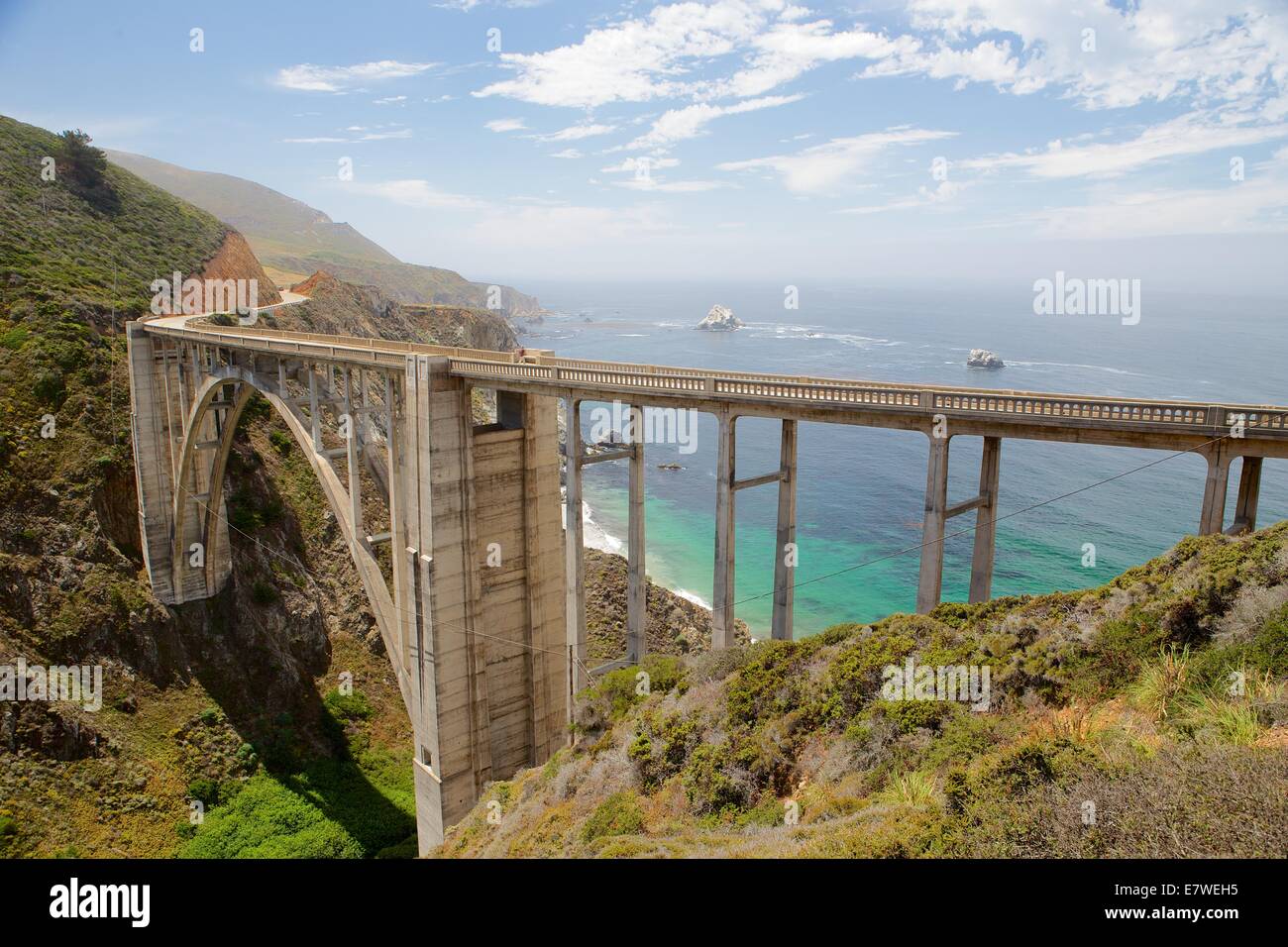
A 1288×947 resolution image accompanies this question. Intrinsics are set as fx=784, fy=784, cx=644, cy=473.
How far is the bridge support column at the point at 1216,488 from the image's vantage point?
41.4 feet

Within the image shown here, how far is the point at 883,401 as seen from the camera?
15000 millimetres

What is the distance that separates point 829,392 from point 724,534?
3.91m

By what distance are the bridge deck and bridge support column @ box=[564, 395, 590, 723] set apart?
1.16 metres

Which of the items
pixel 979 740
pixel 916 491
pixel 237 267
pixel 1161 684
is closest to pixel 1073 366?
pixel 916 491

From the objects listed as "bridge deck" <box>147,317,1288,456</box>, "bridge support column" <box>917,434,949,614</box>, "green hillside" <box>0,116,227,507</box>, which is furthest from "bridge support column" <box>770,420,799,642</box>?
"green hillside" <box>0,116,227,507</box>

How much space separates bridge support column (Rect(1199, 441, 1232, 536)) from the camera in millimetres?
12609

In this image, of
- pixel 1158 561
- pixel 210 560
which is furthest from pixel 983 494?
pixel 210 560

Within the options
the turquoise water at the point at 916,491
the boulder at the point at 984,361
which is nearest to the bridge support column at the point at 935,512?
the turquoise water at the point at 916,491

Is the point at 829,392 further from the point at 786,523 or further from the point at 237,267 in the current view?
the point at 237,267

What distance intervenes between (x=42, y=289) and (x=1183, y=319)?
20143 cm

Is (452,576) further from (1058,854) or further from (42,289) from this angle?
(42,289)

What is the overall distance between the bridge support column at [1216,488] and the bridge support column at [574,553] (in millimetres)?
12653

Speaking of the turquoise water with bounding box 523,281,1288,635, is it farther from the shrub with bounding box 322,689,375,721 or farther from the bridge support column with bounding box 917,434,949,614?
the shrub with bounding box 322,689,375,721
